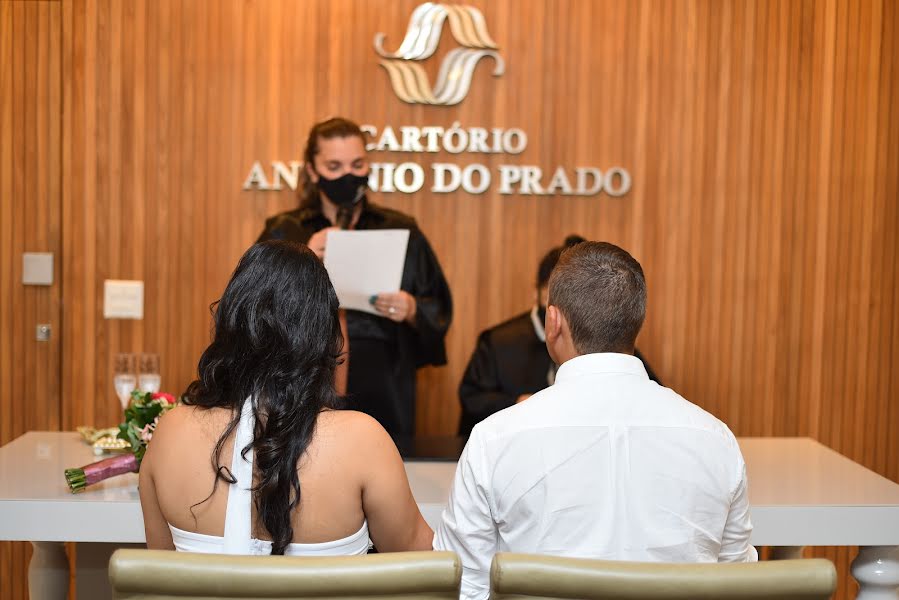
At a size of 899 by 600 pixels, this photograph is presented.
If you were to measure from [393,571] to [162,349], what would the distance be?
11.6 feet

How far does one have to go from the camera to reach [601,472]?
1793mm

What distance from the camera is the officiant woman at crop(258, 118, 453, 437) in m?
3.87

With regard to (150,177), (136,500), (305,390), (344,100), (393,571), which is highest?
(344,100)

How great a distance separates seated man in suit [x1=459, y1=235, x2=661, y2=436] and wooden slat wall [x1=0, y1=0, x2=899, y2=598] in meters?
0.59

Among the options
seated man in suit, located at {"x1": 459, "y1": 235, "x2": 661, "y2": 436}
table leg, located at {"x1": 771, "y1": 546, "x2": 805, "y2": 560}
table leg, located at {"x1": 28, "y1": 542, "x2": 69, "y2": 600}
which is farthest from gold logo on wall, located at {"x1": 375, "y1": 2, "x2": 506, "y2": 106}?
table leg, located at {"x1": 28, "y1": 542, "x2": 69, "y2": 600}

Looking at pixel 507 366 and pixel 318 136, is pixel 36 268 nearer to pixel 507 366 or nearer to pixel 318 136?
pixel 318 136

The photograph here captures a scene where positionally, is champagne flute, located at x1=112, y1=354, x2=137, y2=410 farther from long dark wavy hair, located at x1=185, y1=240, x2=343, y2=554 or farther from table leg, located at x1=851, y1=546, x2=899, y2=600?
table leg, located at x1=851, y1=546, x2=899, y2=600

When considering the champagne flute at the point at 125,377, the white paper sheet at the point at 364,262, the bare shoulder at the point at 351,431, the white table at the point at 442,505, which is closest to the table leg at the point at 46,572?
the white table at the point at 442,505

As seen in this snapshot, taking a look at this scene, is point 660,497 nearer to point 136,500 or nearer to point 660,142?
point 136,500

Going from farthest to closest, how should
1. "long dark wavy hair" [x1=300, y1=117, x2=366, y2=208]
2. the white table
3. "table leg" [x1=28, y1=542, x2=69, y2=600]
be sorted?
"long dark wavy hair" [x1=300, y1=117, x2=366, y2=208], "table leg" [x1=28, y1=542, x2=69, y2=600], the white table

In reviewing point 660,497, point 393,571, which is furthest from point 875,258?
point 393,571

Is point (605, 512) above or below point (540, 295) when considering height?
below

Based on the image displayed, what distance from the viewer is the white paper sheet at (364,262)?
3484 millimetres

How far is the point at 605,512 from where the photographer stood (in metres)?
1.78
